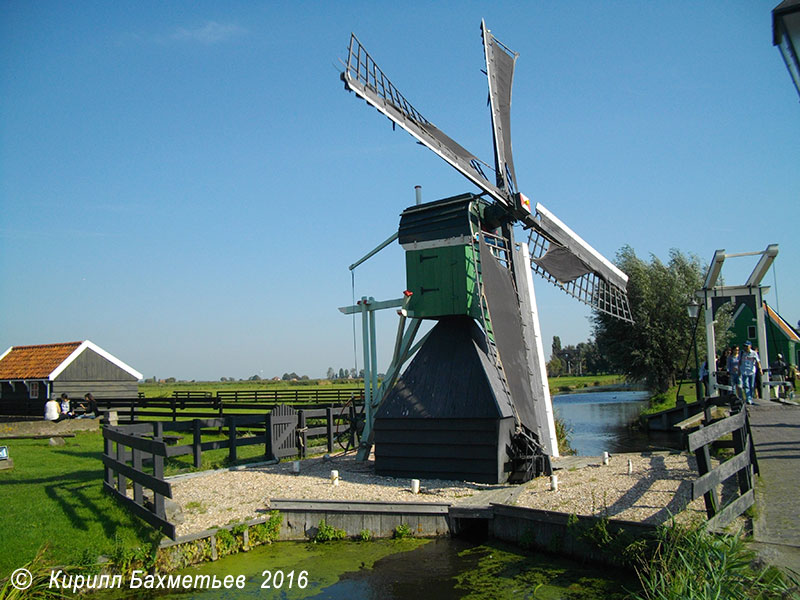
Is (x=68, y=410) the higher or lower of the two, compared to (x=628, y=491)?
higher

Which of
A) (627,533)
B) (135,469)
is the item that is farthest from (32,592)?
(627,533)

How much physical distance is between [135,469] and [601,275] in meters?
10.5

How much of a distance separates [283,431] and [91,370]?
16.0m

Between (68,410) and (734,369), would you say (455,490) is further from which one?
(68,410)

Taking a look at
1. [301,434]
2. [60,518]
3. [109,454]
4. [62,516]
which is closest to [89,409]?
[301,434]

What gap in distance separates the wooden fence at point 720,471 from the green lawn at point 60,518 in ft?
20.3

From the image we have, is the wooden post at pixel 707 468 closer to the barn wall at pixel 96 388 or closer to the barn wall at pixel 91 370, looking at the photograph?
the barn wall at pixel 96 388

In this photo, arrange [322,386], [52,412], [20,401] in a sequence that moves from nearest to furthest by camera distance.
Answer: [52,412] < [20,401] < [322,386]

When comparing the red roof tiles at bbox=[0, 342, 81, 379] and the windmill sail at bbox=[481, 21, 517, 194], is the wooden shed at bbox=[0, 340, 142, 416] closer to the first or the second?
the red roof tiles at bbox=[0, 342, 81, 379]

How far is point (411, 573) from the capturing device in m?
7.25

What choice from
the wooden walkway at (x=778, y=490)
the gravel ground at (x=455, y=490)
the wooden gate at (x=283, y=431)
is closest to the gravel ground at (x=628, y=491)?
the gravel ground at (x=455, y=490)

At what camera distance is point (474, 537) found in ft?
28.5

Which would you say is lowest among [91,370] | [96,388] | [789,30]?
[96,388]

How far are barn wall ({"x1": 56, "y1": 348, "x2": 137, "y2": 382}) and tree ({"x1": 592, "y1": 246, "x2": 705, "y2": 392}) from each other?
23477 mm
